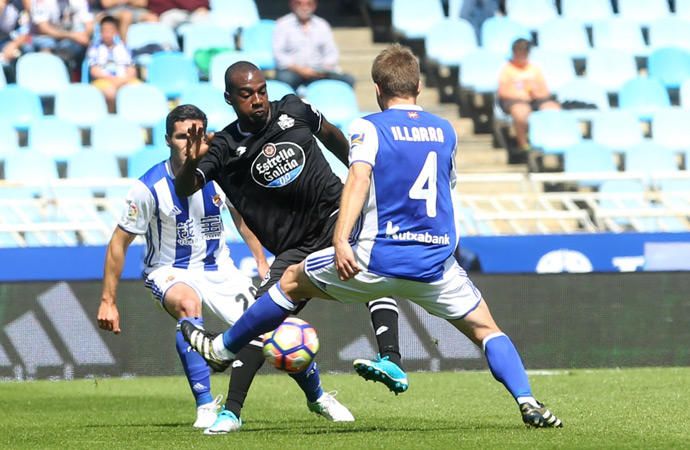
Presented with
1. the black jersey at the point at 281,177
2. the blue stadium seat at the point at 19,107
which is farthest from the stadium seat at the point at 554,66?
the black jersey at the point at 281,177

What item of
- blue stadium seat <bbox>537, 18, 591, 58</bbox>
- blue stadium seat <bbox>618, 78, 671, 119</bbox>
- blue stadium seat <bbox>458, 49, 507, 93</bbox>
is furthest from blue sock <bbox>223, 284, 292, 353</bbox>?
blue stadium seat <bbox>537, 18, 591, 58</bbox>

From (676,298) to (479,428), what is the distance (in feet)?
17.6

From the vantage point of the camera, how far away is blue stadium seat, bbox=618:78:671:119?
18.1 metres

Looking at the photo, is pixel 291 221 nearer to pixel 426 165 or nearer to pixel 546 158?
pixel 426 165

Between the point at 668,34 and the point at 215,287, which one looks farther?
the point at 668,34

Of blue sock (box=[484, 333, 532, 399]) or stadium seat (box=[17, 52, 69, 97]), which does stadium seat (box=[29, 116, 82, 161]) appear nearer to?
stadium seat (box=[17, 52, 69, 97])

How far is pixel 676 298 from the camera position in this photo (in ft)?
41.2

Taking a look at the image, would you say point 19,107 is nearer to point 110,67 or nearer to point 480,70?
point 110,67

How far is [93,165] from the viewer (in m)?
15.6

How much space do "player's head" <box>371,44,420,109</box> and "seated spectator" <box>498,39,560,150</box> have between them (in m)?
10.1

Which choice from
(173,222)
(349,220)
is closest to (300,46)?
(173,222)

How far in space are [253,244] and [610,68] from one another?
11.0 metres

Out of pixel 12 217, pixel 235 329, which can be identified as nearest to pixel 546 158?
pixel 12 217

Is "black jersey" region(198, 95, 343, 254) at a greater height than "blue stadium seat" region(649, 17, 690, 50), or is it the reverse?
"black jersey" region(198, 95, 343, 254)
